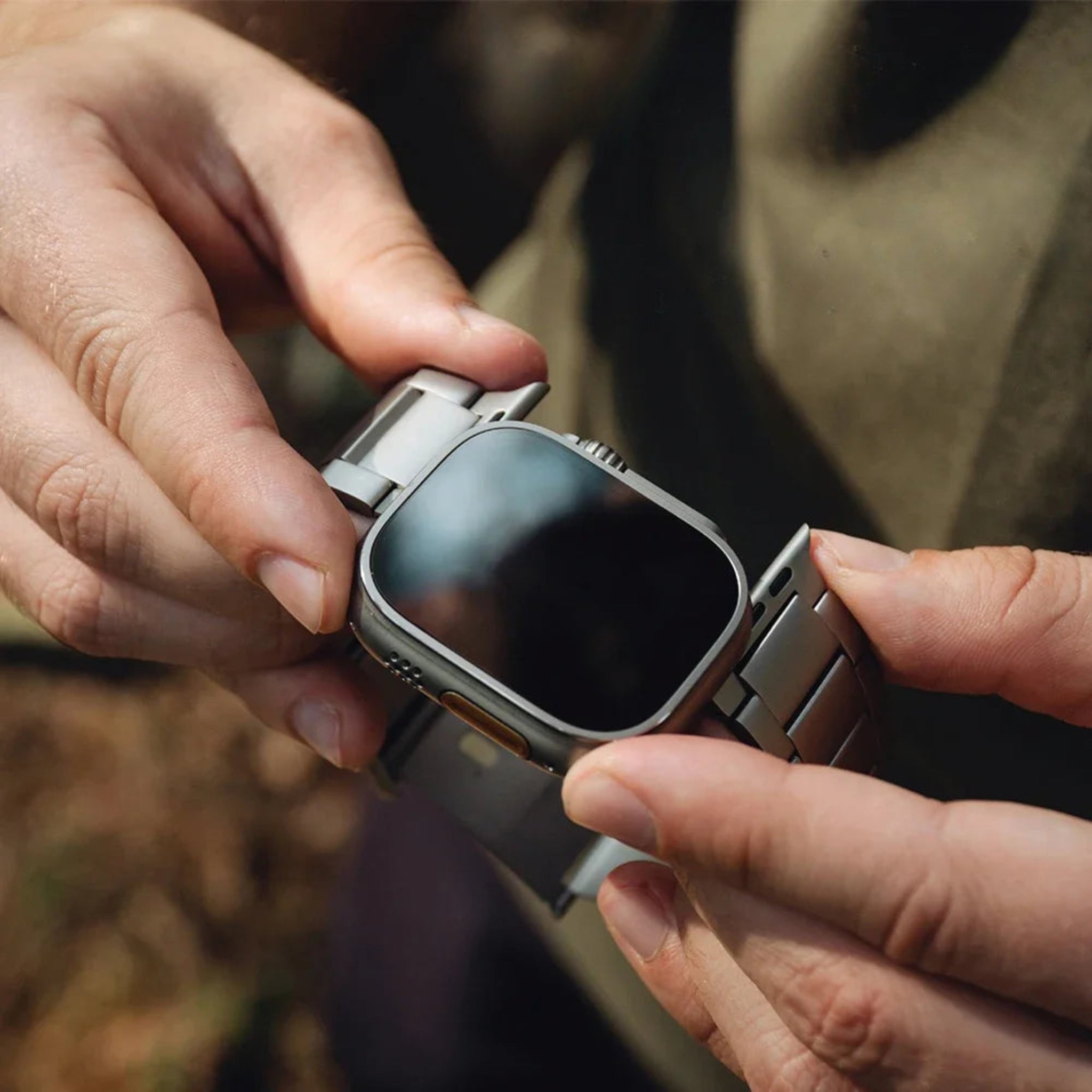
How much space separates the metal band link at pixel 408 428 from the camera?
751 mm

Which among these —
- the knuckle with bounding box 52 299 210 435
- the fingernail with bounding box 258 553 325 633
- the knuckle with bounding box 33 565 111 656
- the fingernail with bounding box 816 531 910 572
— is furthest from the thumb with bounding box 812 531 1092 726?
the knuckle with bounding box 33 565 111 656

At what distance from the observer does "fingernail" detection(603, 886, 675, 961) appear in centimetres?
76

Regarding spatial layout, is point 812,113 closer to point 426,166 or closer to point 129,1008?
point 426,166

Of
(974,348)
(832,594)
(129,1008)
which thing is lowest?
(129,1008)

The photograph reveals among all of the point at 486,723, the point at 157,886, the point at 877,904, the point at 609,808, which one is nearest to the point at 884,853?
the point at 877,904

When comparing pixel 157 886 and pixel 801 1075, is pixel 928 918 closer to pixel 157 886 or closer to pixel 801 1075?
pixel 801 1075

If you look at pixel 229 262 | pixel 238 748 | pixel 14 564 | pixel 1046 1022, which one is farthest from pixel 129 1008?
pixel 1046 1022

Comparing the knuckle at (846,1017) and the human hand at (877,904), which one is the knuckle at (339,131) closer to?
the human hand at (877,904)

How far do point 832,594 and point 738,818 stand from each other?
0.24 meters

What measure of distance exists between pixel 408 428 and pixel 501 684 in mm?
243

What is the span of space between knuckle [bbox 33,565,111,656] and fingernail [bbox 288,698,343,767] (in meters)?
0.19

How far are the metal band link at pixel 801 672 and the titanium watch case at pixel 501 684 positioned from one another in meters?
0.02

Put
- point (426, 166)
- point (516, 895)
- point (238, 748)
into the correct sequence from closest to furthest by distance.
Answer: point (516, 895)
point (426, 166)
point (238, 748)

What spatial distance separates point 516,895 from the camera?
1106 mm
